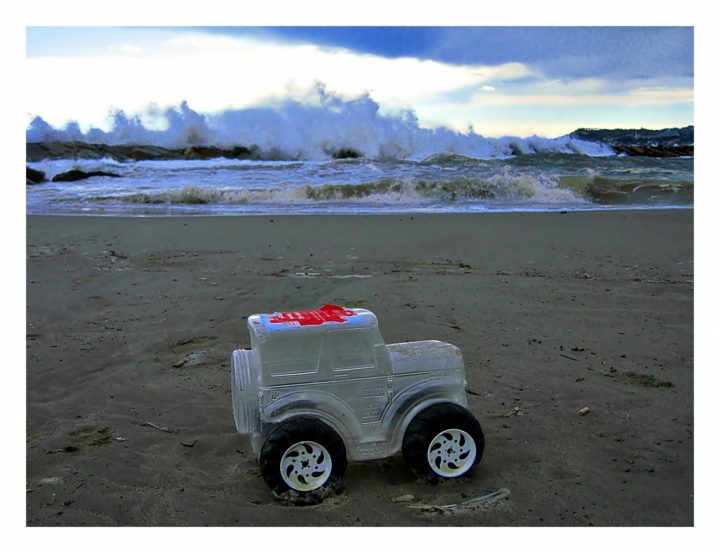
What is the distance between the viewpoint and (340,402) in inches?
80.9

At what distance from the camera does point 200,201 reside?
11219mm

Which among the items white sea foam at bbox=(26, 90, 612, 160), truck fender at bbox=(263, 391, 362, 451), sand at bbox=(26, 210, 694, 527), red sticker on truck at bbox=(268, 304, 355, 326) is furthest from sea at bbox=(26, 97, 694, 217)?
truck fender at bbox=(263, 391, 362, 451)

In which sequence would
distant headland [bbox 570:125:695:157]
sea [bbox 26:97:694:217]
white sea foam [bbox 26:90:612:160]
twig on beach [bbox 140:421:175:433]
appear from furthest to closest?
white sea foam [bbox 26:90:612:160]
sea [bbox 26:97:694:217]
distant headland [bbox 570:125:695:157]
twig on beach [bbox 140:421:175:433]

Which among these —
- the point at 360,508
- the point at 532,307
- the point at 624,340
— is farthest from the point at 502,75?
the point at 360,508

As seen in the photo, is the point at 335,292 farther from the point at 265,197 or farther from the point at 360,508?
the point at 265,197

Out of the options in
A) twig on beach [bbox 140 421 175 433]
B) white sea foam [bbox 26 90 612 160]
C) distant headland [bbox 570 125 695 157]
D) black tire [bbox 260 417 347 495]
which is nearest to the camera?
black tire [bbox 260 417 347 495]

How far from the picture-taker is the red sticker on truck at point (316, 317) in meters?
2.07

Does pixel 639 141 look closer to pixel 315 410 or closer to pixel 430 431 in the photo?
pixel 430 431

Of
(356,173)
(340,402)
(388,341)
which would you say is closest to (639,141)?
(356,173)

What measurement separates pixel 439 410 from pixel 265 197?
955 centimetres

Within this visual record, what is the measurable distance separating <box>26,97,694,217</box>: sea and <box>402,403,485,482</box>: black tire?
7.32 m

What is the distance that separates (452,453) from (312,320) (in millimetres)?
663

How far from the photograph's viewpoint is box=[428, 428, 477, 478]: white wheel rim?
2.08 meters

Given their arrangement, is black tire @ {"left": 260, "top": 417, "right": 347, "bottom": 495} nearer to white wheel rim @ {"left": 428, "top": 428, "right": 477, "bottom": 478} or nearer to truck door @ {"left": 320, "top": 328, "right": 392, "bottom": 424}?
truck door @ {"left": 320, "top": 328, "right": 392, "bottom": 424}
